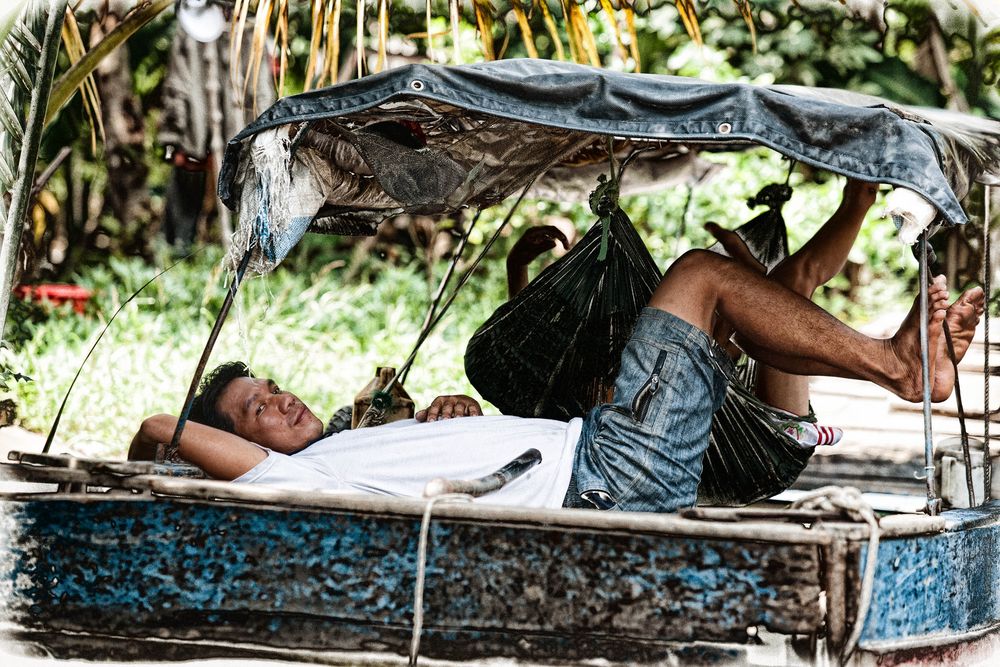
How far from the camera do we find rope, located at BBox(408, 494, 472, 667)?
214cm

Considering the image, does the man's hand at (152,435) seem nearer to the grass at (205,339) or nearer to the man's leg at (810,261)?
the man's leg at (810,261)

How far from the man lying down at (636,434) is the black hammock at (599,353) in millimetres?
356

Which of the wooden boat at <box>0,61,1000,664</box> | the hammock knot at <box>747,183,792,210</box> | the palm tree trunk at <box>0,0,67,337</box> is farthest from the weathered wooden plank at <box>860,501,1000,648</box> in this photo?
the palm tree trunk at <box>0,0,67,337</box>

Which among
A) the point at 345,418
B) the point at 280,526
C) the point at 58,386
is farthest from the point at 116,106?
the point at 280,526

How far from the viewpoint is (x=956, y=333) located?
2.43 metres

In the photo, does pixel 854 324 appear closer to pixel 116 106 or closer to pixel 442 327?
pixel 442 327

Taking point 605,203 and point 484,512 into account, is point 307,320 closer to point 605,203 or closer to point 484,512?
point 605,203

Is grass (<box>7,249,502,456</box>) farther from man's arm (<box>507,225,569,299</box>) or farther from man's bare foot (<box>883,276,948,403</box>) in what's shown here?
man's bare foot (<box>883,276,948,403</box>)

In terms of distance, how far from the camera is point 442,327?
707 cm

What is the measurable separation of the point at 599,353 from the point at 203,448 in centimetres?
124

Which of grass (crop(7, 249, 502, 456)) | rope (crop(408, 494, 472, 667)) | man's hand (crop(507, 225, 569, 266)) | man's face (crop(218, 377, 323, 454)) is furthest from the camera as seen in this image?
grass (crop(7, 249, 502, 456))

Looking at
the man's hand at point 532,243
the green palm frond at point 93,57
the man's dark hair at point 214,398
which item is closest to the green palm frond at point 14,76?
the green palm frond at point 93,57

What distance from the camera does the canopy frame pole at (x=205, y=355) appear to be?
7.75ft

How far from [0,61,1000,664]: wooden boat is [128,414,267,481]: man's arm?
16 cm
